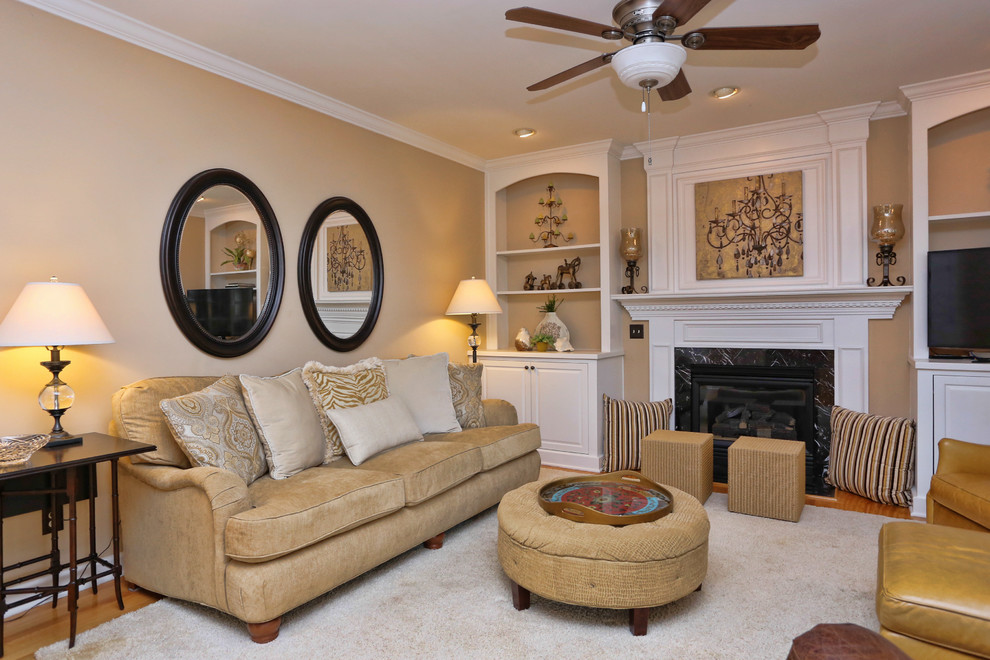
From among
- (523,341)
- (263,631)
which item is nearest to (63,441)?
(263,631)

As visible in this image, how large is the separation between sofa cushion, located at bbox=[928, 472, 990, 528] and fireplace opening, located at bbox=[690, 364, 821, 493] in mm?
1505

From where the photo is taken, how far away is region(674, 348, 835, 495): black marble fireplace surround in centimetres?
420

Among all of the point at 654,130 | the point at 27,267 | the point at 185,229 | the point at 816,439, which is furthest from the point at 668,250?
→ the point at 27,267

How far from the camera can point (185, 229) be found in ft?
9.99

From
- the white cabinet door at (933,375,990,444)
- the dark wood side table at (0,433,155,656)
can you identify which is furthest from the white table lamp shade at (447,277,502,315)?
the white cabinet door at (933,375,990,444)

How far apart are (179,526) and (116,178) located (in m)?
1.62

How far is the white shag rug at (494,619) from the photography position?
A: 6.97ft

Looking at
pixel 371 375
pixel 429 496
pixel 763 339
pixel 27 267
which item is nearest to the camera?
pixel 27 267

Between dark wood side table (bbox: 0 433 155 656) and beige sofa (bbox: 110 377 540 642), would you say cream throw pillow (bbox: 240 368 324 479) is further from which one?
dark wood side table (bbox: 0 433 155 656)

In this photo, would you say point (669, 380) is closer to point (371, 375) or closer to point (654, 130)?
point (654, 130)

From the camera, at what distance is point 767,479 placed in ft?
11.2

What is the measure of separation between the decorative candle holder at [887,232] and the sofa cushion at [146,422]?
4.18m

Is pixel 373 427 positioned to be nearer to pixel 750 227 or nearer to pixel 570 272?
pixel 570 272

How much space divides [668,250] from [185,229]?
342 centimetres
